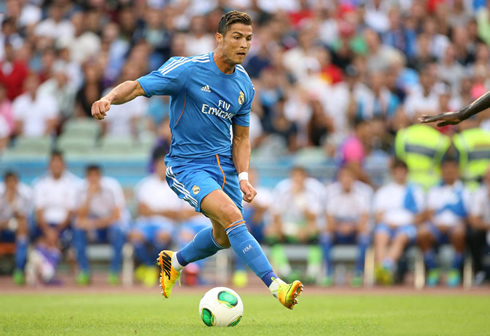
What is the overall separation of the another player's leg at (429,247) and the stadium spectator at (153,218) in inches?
172

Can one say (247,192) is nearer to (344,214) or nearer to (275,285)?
(275,285)

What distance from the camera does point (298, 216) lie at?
47.0 feet

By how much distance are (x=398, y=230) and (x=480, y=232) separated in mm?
1397

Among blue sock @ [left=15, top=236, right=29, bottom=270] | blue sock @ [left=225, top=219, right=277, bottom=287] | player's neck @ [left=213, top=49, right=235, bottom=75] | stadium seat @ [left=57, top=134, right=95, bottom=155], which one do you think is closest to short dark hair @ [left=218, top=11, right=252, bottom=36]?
player's neck @ [left=213, top=49, right=235, bottom=75]

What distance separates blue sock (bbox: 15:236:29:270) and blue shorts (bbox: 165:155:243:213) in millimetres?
6885

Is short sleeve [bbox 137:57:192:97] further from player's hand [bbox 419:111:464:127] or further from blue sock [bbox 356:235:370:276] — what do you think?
blue sock [bbox 356:235:370:276]

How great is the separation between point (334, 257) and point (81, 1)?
968 cm

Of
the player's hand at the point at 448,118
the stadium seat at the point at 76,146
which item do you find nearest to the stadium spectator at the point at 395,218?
the stadium seat at the point at 76,146

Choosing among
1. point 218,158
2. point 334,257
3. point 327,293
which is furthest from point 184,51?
point 218,158

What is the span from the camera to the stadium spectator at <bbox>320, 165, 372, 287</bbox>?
14.0 m

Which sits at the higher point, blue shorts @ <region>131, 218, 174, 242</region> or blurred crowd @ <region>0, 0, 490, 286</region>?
blurred crowd @ <region>0, 0, 490, 286</region>

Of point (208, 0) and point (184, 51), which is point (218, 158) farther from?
point (208, 0)

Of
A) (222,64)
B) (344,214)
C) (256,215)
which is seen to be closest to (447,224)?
(344,214)

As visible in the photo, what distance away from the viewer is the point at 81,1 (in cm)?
1970
